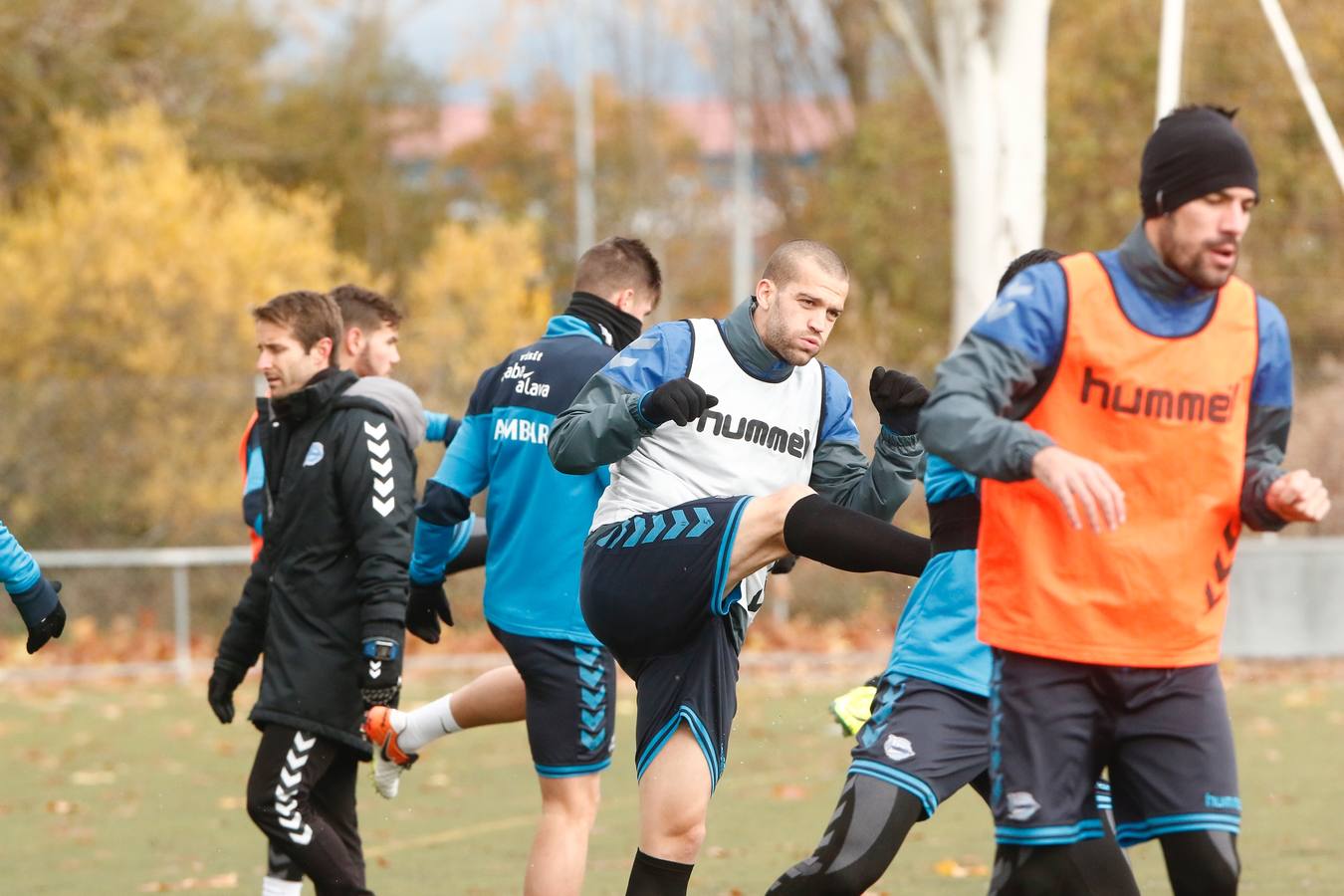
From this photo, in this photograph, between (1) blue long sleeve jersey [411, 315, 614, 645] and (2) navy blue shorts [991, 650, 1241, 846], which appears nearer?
(2) navy blue shorts [991, 650, 1241, 846]

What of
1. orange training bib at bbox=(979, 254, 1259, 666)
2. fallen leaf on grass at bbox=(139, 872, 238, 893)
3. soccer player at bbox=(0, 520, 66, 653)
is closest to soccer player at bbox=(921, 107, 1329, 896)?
orange training bib at bbox=(979, 254, 1259, 666)

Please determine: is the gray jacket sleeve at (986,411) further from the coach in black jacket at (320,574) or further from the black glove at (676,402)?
the coach in black jacket at (320,574)

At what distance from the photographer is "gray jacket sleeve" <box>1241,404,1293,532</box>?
4090 mm

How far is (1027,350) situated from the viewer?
4004 mm

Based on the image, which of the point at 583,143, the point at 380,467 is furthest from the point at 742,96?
the point at 380,467

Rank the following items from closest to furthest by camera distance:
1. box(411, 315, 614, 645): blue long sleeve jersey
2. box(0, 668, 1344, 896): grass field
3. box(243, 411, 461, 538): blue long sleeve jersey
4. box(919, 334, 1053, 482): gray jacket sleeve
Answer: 1. box(919, 334, 1053, 482): gray jacket sleeve
2. box(411, 315, 614, 645): blue long sleeve jersey
3. box(243, 411, 461, 538): blue long sleeve jersey
4. box(0, 668, 1344, 896): grass field

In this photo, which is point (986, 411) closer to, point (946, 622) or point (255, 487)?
point (946, 622)

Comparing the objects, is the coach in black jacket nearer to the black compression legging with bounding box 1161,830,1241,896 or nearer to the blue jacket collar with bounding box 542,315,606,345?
the blue jacket collar with bounding box 542,315,606,345

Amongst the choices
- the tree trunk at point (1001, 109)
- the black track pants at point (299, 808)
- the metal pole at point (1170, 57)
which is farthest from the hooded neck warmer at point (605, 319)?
the tree trunk at point (1001, 109)

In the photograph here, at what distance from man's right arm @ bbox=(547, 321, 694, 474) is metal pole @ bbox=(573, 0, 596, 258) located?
30.7 meters

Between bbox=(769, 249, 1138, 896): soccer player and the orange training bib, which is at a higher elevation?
the orange training bib

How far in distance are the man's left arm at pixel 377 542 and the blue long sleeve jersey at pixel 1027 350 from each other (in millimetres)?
2417

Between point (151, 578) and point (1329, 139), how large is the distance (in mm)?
10609

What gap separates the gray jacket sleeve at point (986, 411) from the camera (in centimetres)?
384
